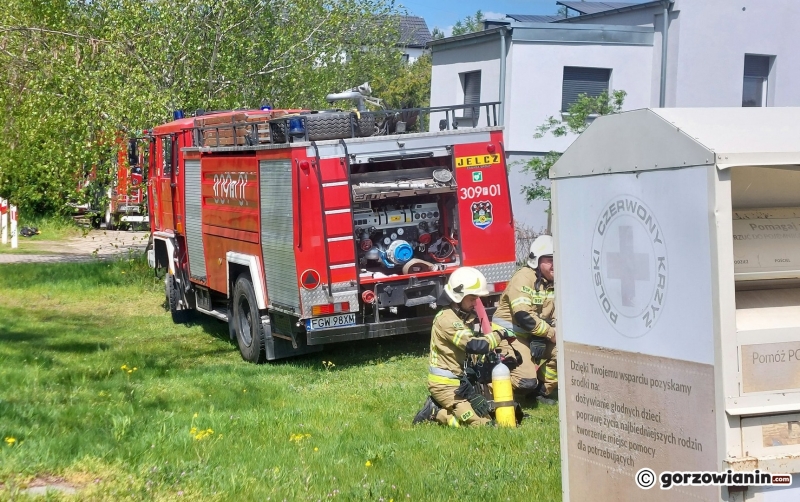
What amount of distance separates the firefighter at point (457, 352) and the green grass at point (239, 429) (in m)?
0.25

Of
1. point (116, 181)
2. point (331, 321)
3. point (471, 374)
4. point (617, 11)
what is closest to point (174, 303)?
point (116, 181)

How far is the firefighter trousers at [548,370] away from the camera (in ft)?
28.8

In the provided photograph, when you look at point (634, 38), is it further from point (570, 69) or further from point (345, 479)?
point (345, 479)

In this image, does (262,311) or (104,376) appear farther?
(262,311)

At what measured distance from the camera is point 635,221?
434cm

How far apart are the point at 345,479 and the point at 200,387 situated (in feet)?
12.9

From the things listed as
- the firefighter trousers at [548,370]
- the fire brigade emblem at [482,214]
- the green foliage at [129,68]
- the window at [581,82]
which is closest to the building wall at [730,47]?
the window at [581,82]

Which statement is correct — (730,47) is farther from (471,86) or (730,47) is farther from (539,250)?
(539,250)

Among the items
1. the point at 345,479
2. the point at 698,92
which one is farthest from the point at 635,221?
the point at 698,92

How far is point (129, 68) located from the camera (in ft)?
59.7

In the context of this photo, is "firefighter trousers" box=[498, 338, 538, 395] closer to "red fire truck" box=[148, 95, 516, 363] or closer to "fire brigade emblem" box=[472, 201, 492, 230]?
"red fire truck" box=[148, 95, 516, 363]

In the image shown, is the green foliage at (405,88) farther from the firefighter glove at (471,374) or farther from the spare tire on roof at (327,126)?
the firefighter glove at (471,374)
